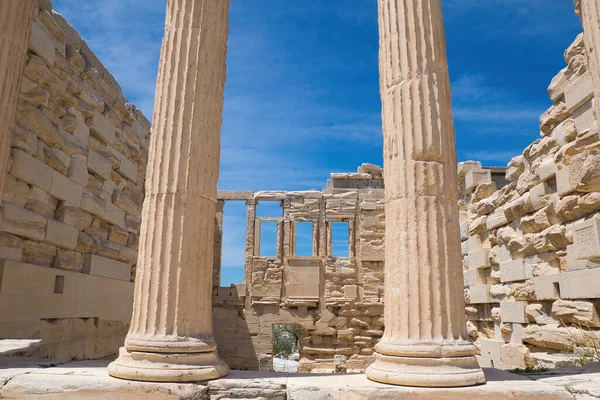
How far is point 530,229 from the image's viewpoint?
10.0 m

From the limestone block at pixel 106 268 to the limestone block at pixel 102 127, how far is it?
2575 mm

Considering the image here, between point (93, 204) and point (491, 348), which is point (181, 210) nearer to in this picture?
point (93, 204)

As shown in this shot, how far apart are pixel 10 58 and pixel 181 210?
3500mm

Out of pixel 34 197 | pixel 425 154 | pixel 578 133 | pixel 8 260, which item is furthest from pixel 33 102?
pixel 578 133

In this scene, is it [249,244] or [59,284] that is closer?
[59,284]

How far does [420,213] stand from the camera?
5984mm

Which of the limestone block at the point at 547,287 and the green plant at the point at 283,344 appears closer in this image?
the limestone block at the point at 547,287

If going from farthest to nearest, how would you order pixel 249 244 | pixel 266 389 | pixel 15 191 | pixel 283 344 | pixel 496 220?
pixel 283 344 → pixel 249 244 → pixel 496 220 → pixel 15 191 → pixel 266 389

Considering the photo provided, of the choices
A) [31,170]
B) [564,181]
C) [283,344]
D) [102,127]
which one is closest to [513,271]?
[564,181]

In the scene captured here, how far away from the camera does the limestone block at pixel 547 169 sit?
9.13 metres

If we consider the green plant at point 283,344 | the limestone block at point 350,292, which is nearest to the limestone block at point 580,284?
the limestone block at point 350,292

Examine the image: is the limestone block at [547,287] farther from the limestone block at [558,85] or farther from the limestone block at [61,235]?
the limestone block at [61,235]

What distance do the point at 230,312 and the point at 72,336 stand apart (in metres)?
10.7

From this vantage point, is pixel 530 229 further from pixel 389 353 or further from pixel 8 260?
pixel 8 260
